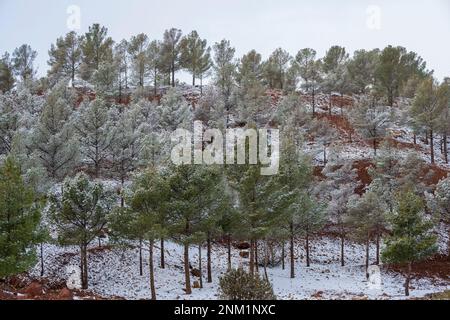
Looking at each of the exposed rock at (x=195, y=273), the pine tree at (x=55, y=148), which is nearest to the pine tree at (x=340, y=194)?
the exposed rock at (x=195, y=273)

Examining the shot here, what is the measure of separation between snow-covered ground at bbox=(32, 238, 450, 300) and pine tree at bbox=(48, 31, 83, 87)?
38512 millimetres

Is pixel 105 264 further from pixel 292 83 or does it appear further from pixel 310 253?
pixel 292 83

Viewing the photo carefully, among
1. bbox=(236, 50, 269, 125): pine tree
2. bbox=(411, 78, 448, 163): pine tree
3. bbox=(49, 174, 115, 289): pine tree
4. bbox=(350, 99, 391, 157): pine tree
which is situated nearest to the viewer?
bbox=(49, 174, 115, 289): pine tree

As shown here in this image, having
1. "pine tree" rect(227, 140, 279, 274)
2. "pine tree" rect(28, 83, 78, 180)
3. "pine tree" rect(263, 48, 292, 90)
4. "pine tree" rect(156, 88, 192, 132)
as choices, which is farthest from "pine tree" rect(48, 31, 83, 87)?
"pine tree" rect(227, 140, 279, 274)

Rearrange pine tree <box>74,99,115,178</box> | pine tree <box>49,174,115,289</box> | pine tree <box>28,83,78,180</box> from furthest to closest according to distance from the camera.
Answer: pine tree <box>74,99,115,178</box> → pine tree <box>28,83,78,180</box> → pine tree <box>49,174,115,289</box>

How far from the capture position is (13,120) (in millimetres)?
31797

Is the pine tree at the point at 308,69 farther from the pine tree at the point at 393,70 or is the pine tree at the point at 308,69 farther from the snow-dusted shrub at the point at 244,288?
the snow-dusted shrub at the point at 244,288

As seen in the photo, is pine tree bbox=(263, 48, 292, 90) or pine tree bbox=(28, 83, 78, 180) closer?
pine tree bbox=(28, 83, 78, 180)

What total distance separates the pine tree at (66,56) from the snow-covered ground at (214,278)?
38.5 meters

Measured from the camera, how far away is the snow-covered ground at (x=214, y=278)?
2455 centimetres

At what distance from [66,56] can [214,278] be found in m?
45.5


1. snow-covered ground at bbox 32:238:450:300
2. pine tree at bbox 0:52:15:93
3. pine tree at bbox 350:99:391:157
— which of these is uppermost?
pine tree at bbox 0:52:15:93

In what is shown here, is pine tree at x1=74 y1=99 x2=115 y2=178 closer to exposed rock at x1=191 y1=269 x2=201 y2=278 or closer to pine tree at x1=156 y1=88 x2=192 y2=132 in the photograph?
pine tree at x1=156 y1=88 x2=192 y2=132

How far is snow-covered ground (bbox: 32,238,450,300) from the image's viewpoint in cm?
2455
